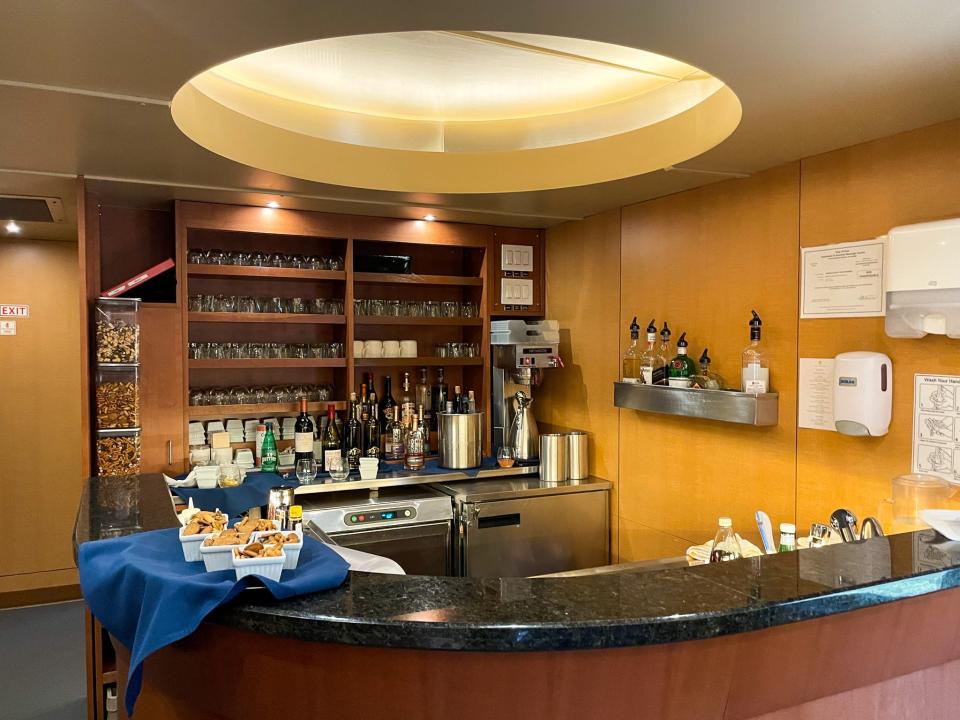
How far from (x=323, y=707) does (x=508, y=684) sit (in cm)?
38

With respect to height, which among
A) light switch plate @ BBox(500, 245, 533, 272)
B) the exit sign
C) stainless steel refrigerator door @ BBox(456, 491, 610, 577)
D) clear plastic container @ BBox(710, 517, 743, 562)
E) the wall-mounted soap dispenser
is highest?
light switch plate @ BBox(500, 245, 533, 272)

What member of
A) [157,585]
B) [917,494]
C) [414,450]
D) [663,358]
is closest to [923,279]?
[917,494]

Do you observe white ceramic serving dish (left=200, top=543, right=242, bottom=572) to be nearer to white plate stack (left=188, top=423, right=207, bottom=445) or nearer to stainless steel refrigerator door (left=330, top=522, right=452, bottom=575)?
stainless steel refrigerator door (left=330, top=522, right=452, bottom=575)

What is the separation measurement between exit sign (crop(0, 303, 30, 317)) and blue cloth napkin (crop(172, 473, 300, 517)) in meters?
2.39

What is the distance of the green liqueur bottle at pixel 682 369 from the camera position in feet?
10.5

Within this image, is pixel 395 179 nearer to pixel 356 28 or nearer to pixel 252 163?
pixel 252 163

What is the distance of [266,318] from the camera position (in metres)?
3.70

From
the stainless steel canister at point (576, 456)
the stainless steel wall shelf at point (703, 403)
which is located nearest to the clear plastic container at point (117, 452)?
the stainless steel canister at point (576, 456)

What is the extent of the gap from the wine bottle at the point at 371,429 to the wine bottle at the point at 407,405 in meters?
0.16

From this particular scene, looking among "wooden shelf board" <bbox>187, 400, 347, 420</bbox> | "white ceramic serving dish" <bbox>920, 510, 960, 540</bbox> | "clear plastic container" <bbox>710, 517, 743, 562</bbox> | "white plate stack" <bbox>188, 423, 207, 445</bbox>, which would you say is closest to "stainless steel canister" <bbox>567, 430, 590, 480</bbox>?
"wooden shelf board" <bbox>187, 400, 347, 420</bbox>

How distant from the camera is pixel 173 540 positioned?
73.8 inches

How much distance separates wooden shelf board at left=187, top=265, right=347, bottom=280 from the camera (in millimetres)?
3570

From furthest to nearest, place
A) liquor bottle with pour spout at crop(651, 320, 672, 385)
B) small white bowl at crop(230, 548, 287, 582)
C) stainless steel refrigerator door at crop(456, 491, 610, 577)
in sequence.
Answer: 1. stainless steel refrigerator door at crop(456, 491, 610, 577)
2. liquor bottle with pour spout at crop(651, 320, 672, 385)
3. small white bowl at crop(230, 548, 287, 582)

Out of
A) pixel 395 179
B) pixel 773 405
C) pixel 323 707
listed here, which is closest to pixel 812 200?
pixel 773 405
